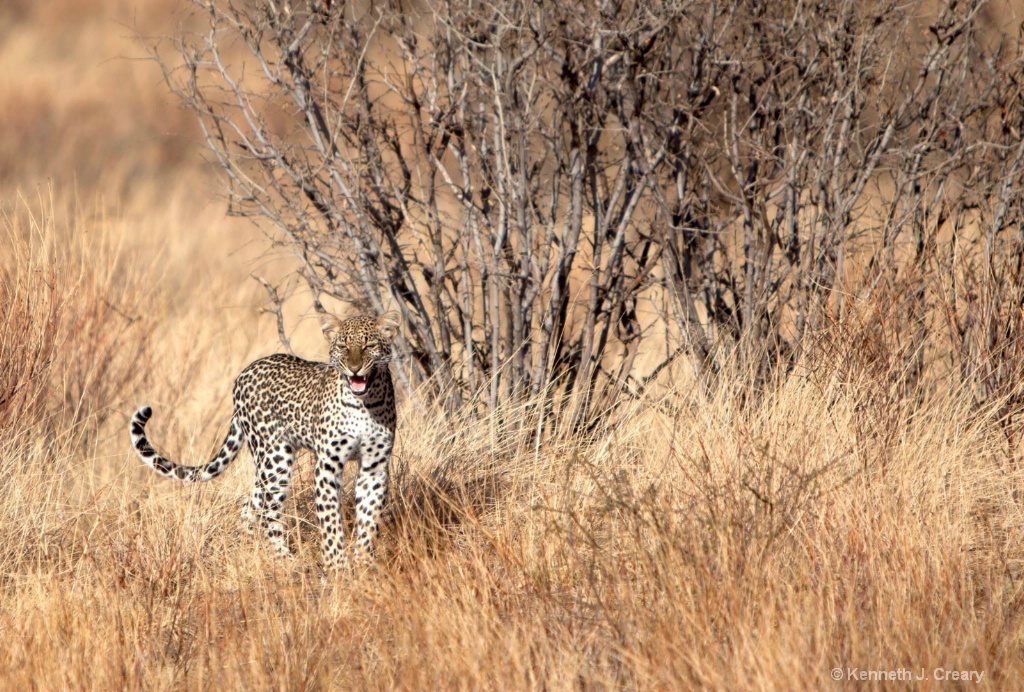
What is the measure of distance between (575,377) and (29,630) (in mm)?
3077

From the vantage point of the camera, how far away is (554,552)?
401cm

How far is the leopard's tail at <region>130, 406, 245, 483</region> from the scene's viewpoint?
4.92 meters

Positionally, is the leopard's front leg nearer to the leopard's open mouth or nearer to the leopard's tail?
the leopard's open mouth

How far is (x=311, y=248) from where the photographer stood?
556cm

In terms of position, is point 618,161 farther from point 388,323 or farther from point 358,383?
point 358,383

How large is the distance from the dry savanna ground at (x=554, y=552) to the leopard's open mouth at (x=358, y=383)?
548 millimetres

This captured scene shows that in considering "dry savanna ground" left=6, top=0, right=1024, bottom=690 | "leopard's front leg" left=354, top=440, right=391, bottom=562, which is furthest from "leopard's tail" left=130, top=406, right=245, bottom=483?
"leopard's front leg" left=354, top=440, right=391, bottom=562

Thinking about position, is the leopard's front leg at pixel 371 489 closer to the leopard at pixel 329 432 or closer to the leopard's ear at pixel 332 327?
the leopard at pixel 329 432

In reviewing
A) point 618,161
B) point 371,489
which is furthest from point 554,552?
point 618,161

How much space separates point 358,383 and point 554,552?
3.19 ft

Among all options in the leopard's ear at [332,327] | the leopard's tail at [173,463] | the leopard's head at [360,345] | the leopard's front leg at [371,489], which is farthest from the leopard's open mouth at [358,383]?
the leopard's tail at [173,463]

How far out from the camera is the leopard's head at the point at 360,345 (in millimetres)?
4262

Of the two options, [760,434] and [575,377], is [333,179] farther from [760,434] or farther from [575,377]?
[760,434]

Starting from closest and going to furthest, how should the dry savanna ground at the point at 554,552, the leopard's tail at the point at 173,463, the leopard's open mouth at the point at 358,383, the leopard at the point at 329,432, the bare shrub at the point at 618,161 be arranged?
the dry savanna ground at the point at 554,552 → the leopard's open mouth at the point at 358,383 → the leopard at the point at 329,432 → the leopard's tail at the point at 173,463 → the bare shrub at the point at 618,161
